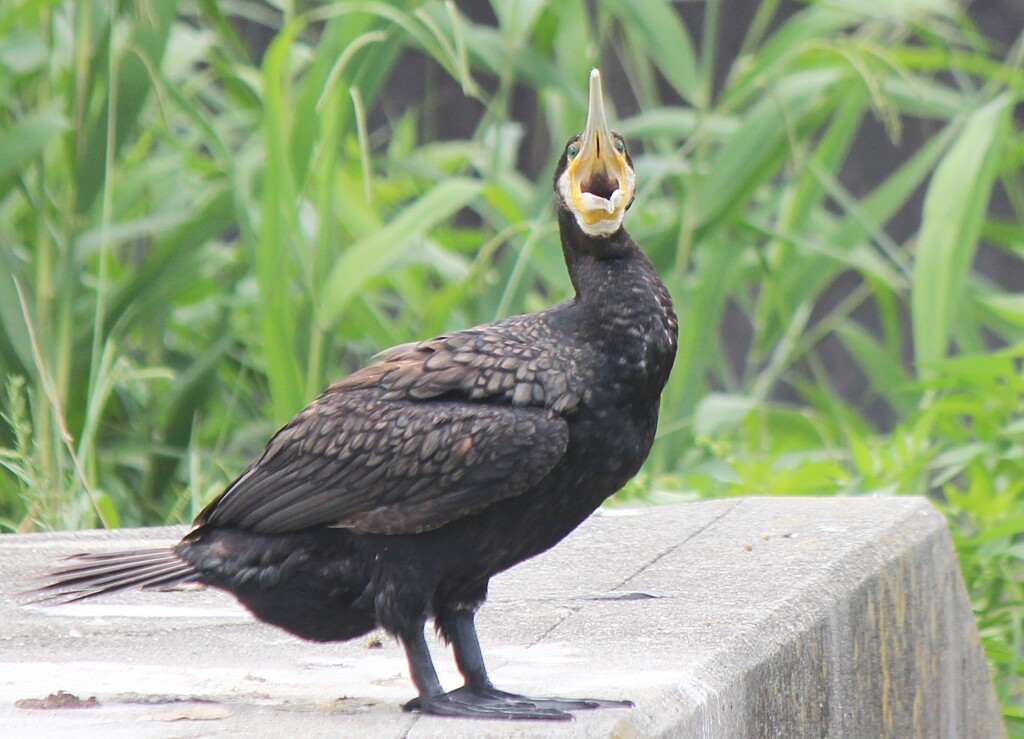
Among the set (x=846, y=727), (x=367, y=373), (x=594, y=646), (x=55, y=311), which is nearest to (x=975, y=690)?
(x=846, y=727)

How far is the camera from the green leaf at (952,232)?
3574 millimetres

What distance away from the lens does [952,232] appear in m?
3.60

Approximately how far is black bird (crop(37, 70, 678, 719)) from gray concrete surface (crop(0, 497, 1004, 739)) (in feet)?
0.44

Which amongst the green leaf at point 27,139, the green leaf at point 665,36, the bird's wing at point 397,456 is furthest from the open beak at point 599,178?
the green leaf at point 665,36

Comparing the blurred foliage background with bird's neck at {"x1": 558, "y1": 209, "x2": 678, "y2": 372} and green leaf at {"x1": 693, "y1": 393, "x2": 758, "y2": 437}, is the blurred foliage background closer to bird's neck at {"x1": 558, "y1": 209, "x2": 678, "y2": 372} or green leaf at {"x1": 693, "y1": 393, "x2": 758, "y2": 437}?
green leaf at {"x1": 693, "y1": 393, "x2": 758, "y2": 437}

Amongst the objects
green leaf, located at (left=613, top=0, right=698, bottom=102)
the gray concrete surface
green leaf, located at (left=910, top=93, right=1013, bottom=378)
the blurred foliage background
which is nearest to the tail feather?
the gray concrete surface

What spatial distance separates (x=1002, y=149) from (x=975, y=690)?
1.55m

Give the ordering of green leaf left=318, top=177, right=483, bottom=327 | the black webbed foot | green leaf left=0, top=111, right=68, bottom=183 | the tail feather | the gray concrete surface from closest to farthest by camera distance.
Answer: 1. the black webbed foot
2. the gray concrete surface
3. the tail feather
4. green leaf left=0, top=111, right=68, bottom=183
5. green leaf left=318, top=177, right=483, bottom=327

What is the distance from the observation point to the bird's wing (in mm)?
1761

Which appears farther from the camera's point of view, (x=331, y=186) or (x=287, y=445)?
(x=331, y=186)

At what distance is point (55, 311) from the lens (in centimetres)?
329

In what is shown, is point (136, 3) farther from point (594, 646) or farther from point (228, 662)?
point (594, 646)

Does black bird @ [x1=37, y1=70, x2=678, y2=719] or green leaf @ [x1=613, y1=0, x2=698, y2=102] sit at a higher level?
green leaf @ [x1=613, y1=0, x2=698, y2=102]

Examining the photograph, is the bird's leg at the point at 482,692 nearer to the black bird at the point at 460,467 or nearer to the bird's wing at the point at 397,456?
the black bird at the point at 460,467
